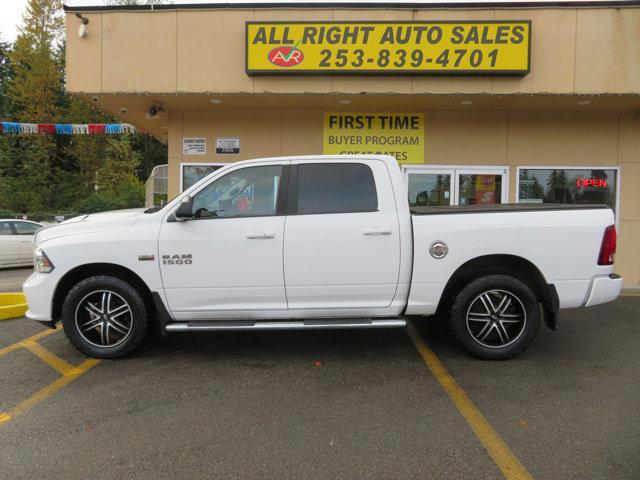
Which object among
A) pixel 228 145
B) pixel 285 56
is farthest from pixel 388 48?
pixel 228 145

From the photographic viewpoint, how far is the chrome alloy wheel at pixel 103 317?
4.67m

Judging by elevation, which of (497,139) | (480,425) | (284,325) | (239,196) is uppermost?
(497,139)

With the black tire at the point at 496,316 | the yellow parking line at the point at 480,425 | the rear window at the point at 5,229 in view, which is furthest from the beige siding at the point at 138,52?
the yellow parking line at the point at 480,425

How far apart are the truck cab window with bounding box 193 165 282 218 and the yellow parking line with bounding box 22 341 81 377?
190cm

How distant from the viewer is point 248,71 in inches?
325

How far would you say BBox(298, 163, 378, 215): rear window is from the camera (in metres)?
4.68

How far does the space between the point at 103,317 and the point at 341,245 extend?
244 centimetres

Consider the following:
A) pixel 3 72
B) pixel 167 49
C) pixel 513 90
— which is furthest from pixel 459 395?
pixel 3 72

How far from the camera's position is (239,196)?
4723 millimetres

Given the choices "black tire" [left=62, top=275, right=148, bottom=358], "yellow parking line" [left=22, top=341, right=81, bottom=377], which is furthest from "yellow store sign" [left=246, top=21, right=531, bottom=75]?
"yellow parking line" [left=22, top=341, right=81, bottom=377]

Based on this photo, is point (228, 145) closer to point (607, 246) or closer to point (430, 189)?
point (430, 189)

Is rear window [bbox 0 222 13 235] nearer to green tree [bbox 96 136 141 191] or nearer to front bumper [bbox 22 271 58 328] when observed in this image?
front bumper [bbox 22 271 58 328]

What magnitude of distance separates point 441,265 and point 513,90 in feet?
16.8

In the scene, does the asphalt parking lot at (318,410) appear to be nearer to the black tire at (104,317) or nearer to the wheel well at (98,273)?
the black tire at (104,317)
